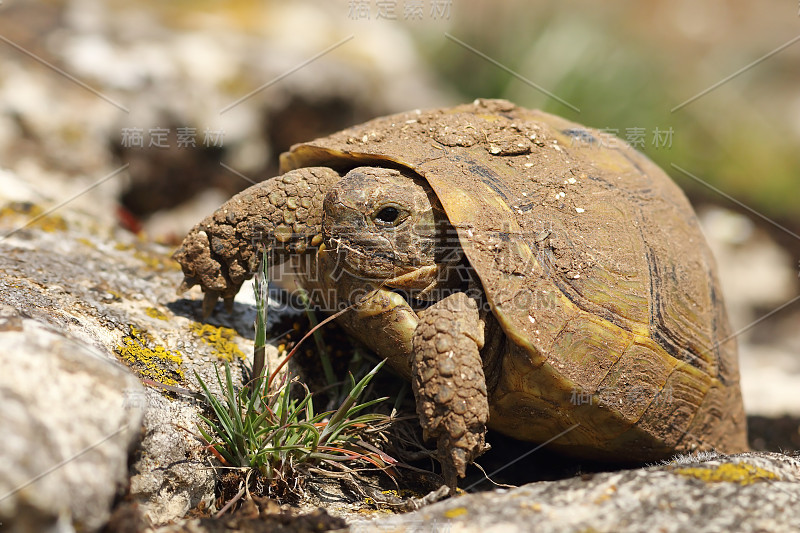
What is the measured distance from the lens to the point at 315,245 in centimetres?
348

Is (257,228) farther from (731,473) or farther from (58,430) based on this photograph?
(731,473)

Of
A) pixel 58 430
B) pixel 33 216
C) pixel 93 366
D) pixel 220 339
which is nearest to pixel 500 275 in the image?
pixel 220 339

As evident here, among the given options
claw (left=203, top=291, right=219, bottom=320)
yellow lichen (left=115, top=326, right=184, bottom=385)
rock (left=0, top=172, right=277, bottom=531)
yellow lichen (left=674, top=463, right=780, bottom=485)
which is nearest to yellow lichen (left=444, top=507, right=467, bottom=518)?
yellow lichen (left=674, top=463, right=780, bottom=485)

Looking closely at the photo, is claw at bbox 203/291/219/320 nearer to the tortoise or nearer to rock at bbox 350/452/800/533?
the tortoise

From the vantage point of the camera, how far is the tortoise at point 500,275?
298cm

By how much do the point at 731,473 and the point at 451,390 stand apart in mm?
1213

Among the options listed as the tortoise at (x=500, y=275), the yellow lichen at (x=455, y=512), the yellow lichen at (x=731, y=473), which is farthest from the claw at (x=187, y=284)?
the yellow lichen at (x=731, y=473)

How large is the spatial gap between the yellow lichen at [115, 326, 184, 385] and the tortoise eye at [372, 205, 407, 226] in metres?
1.26

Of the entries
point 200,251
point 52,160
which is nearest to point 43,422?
point 200,251

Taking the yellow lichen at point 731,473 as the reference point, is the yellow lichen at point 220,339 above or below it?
above

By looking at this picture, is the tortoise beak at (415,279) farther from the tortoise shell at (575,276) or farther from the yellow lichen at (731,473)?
the yellow lichen at (731,473)

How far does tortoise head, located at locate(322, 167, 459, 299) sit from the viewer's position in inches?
125

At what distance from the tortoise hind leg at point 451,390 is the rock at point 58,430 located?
3.96 ft

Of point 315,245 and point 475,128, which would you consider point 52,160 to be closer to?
point 315,245
